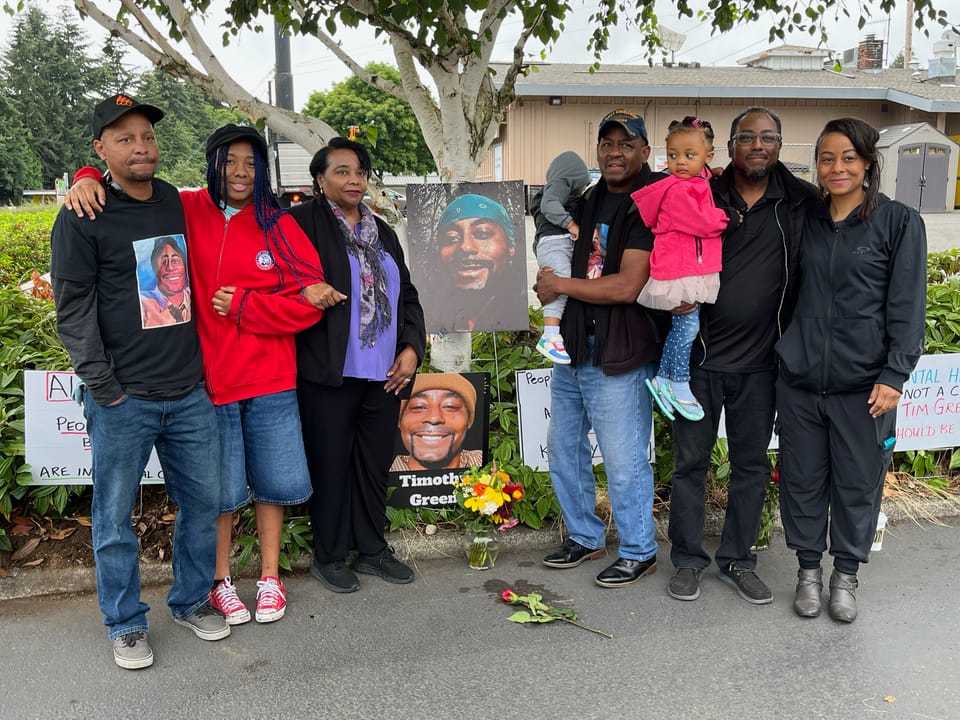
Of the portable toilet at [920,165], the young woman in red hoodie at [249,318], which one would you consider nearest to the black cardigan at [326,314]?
the young woman in red hoodie at [249,318]

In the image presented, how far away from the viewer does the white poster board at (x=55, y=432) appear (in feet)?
12.9

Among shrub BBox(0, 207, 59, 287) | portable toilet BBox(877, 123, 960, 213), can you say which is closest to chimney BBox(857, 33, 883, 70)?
portable toilet BBox(877, 123, 960, 213)

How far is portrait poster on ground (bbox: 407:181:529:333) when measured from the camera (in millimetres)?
4555

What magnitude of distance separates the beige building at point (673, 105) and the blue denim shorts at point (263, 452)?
19687 mm

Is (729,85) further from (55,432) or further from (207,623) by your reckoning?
(207,623)

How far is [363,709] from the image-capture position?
2844mm

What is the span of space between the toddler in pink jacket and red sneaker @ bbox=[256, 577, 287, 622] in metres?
2.04

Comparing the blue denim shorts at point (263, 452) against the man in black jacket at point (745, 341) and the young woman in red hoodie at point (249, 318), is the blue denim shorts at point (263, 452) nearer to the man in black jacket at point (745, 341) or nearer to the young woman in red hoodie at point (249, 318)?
the young woman in red hoodie at point (249, 318)

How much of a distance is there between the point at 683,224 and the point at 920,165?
24.6 metres

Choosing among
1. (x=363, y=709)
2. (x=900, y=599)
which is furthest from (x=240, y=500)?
(x=900, y=599)

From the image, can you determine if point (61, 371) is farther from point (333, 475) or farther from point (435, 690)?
point (435, 690)

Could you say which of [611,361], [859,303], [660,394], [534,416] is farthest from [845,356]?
[534,416]

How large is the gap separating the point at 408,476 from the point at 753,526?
1802 millimetres

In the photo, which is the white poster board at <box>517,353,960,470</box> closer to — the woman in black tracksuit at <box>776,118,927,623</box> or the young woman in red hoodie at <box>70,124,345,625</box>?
the woman in black tracksuit at <box>776,118,927,623</box>
